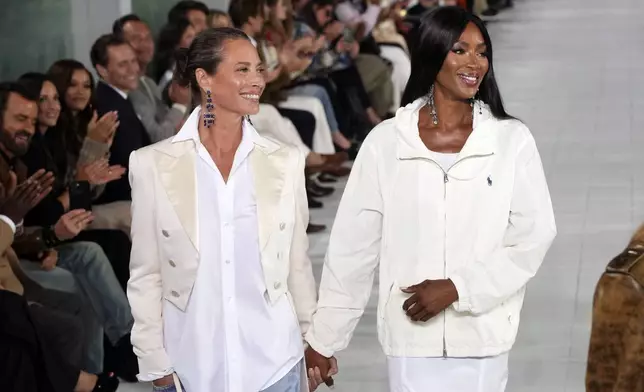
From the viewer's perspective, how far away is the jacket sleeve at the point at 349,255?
3.36m

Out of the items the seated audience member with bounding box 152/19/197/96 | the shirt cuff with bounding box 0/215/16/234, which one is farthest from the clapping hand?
the seated audience member with bounding box 152/19/197/96

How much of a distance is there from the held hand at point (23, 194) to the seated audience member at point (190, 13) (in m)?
2.89

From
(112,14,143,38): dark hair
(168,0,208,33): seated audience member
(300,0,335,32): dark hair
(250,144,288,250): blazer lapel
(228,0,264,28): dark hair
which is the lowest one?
(300,0,335,32): dark hair

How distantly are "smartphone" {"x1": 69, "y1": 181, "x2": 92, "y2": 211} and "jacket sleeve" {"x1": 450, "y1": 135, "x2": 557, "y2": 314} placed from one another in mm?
2700

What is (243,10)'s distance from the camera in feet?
29.0

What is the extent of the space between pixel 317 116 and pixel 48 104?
3.47m

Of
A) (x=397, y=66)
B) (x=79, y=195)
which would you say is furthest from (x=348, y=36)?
(x=79, y=195)

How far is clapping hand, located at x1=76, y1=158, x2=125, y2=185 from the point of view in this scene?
5.71 metres

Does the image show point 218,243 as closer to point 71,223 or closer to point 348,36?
point 71,223

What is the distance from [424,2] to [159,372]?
1132cm

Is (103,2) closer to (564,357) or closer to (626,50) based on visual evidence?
(564,357)

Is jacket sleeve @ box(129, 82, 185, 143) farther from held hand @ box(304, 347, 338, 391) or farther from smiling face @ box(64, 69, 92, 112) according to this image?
held hand @ box(304, 347, 338, 391)

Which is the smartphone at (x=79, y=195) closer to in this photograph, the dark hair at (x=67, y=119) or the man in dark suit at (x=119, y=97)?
the dark hair at (x=67, y=119)

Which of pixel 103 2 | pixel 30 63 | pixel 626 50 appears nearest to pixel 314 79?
pixel 103 2
